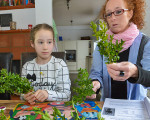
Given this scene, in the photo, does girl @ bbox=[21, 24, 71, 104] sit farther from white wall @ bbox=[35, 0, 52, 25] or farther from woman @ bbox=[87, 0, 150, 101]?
white wall @ bbox=[35, 0, 52, 25]

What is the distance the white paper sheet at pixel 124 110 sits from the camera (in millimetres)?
614

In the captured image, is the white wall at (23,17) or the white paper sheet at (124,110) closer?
the white paper sheet at (124,110)

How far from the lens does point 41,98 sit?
90cm

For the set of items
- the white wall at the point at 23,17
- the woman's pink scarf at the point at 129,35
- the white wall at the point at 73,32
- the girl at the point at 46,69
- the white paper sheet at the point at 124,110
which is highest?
the white wall at the point at 73,32

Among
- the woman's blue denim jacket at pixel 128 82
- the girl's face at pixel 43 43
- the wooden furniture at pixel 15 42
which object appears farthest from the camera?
the wooden furniture at pixel 15 42

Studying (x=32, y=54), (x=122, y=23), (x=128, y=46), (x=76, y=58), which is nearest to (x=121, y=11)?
(x=122, y=23)

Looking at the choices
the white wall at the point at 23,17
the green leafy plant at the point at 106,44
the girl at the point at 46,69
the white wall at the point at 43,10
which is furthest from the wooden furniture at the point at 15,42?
the green leafy plant at the point at 106,44

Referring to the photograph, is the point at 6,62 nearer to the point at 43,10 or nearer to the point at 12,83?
the point at 12,83

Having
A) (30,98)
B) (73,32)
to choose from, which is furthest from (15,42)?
(73,32)

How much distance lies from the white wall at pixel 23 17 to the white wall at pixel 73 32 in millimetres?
7512

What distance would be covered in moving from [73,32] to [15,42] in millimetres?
7913

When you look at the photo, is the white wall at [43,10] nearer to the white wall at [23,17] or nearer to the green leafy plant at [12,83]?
the white wall at [23,17]

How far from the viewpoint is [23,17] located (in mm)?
3141

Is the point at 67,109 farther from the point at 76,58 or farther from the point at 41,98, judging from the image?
the point at 76,58
